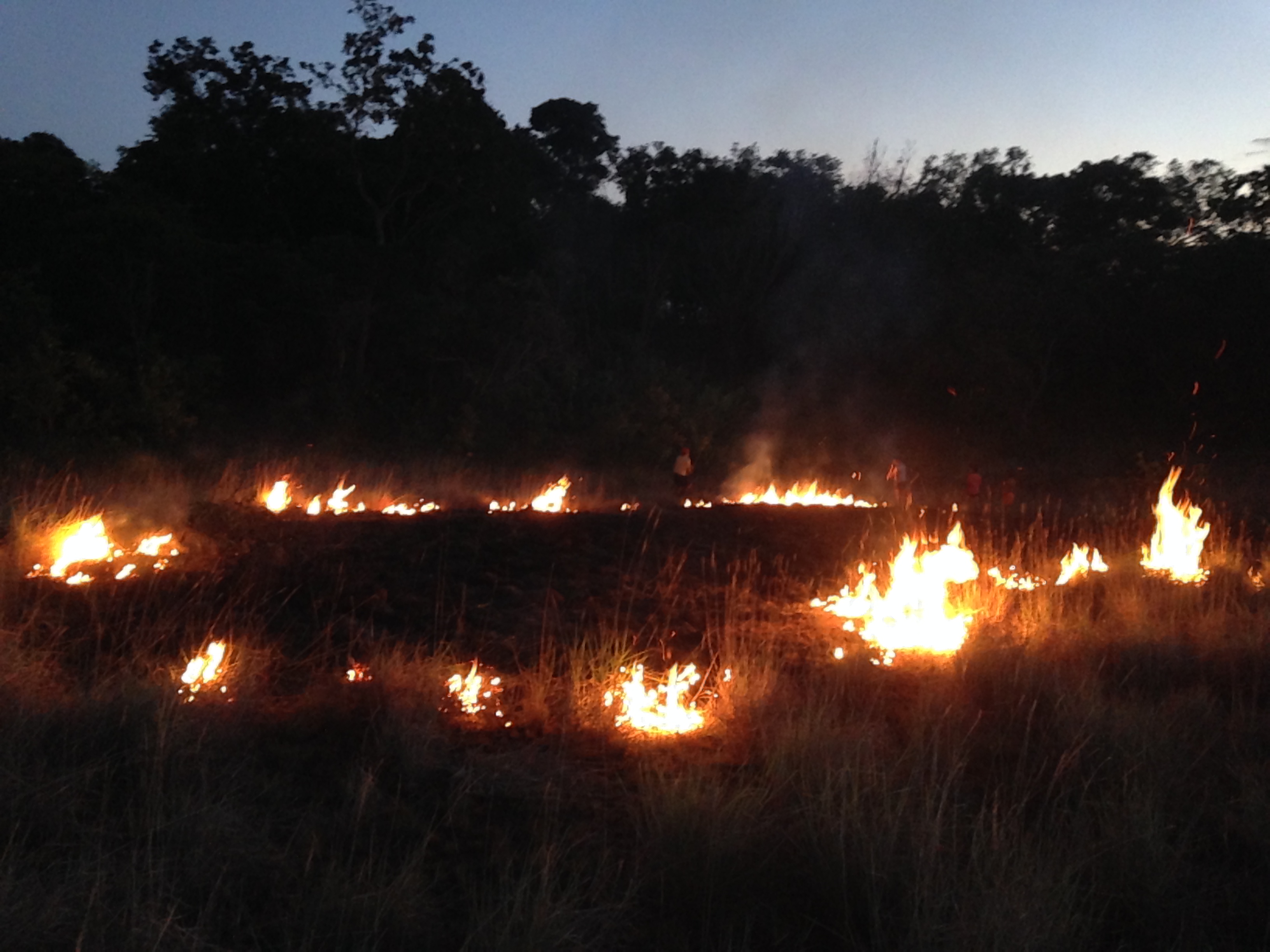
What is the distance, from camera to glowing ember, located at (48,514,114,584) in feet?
26.6

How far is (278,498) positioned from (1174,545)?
917 centimetres

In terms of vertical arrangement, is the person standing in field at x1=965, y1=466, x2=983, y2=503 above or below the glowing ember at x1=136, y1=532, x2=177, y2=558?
above

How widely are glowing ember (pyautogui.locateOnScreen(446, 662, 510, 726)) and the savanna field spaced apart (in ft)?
0.13

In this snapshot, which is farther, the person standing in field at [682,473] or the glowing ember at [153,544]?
the person standing in field at [682,473]

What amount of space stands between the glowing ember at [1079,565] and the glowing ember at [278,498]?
7697 mm

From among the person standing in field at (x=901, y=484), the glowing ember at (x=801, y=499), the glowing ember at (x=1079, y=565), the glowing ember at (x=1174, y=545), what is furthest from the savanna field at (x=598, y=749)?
the person standing in field at (x=901, y=484)

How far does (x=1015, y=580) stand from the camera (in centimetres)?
992

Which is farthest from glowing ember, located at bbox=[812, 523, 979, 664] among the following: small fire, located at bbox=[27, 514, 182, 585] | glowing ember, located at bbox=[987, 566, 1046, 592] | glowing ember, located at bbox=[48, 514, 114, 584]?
glowing ember, located at bbox=[48, 514, 114, 584]

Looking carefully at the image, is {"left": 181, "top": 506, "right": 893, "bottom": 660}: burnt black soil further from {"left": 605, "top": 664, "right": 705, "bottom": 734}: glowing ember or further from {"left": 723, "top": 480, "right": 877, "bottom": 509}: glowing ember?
{"left": 723, "top": 480, "right": 877, "bottom": 509}: glowing ember

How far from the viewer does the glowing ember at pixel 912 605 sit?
7750mm

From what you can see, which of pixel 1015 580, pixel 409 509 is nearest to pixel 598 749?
pixel 1015 580

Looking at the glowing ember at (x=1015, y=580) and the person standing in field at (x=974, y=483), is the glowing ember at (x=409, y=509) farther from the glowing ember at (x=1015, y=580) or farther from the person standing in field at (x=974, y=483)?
the person standing in field at (x=974, y=483)

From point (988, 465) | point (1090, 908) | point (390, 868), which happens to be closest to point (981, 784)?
point (1090, 908)

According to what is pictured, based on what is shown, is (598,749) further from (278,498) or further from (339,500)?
(339,500)
